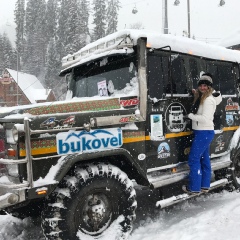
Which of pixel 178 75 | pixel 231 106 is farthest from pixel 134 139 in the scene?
pixel 231 106

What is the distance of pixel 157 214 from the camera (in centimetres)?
517

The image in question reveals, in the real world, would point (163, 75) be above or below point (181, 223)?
above

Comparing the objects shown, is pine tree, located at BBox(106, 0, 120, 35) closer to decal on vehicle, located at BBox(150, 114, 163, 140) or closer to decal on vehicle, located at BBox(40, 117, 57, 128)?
decal on vehicle, located at BBox(150, 114, 163, 140)

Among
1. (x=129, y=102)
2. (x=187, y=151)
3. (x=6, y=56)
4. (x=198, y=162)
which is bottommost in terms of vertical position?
(x=198, y=162)

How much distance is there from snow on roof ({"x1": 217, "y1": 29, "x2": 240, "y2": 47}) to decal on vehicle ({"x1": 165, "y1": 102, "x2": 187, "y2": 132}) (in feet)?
70.5

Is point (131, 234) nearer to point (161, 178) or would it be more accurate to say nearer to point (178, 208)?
point (161, 178)

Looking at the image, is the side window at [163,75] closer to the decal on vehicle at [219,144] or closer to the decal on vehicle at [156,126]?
the decal on vehicle at [156,126]

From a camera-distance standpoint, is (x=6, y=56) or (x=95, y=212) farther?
(x=6, y=56)

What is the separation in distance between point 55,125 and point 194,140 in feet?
8.04

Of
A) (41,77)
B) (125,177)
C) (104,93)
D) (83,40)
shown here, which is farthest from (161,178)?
(41,77)

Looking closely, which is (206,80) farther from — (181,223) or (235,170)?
(235,170)

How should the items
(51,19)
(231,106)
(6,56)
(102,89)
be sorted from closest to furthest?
(102,89)
(231,106)
(6,56)
(51,19)

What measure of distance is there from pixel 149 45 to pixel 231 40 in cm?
2312

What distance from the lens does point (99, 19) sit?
65.2 metres
